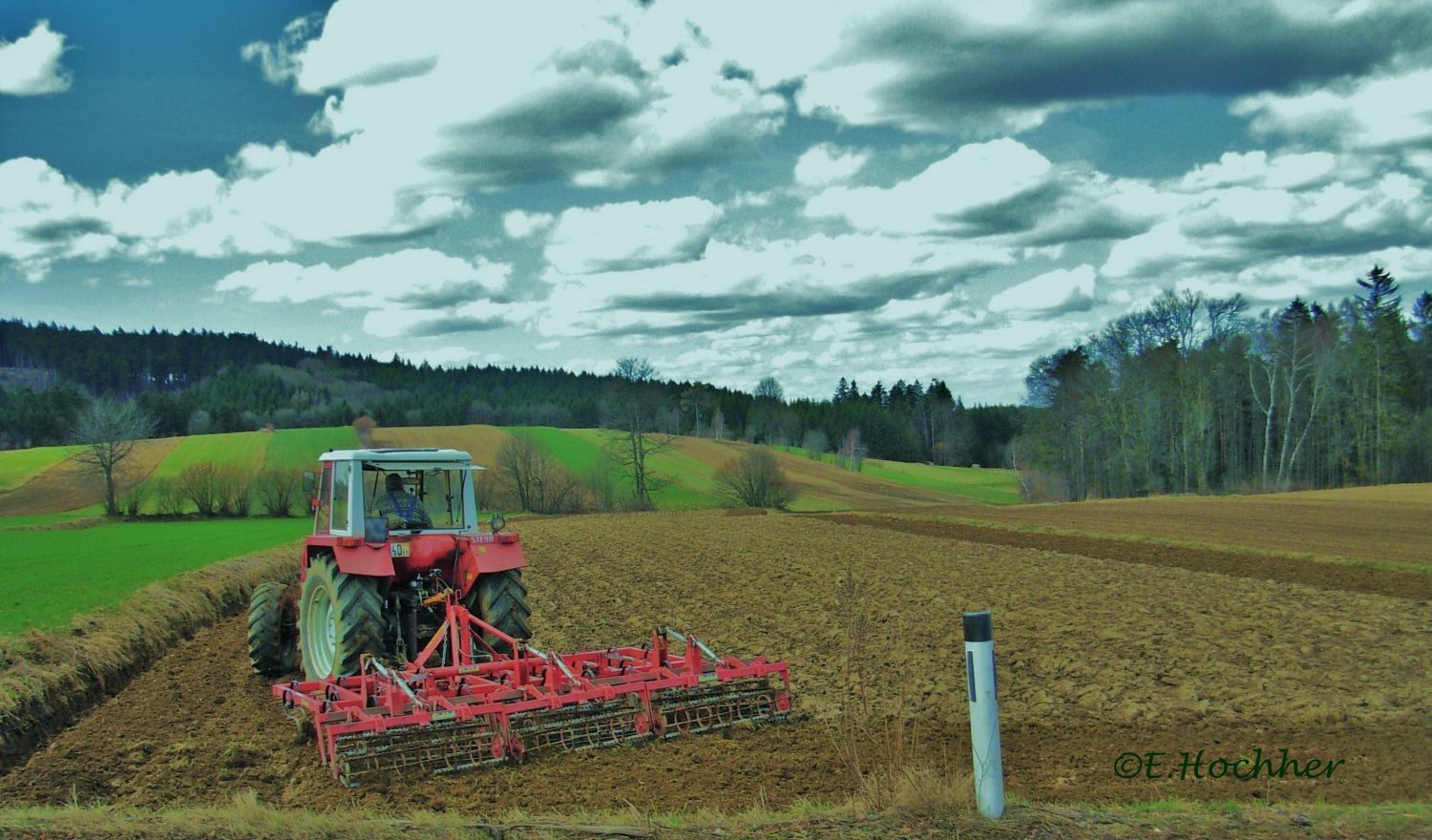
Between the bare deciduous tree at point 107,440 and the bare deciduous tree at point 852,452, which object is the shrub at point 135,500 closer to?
the bare deciduous tree at point 107,440

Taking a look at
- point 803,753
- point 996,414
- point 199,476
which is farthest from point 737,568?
point 996,414

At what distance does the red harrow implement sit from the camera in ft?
25.0

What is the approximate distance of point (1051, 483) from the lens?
71312mm

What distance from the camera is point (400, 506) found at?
1116 cm

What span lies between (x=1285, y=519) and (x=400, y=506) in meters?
32.3

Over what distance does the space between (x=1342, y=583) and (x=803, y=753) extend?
15200 mm

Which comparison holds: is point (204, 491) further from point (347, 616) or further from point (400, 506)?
point (347, 616)

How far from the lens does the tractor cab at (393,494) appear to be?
10.3m

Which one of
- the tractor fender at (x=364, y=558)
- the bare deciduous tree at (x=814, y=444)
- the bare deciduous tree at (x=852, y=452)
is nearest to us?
the tractor fender at (x=364, y=558)

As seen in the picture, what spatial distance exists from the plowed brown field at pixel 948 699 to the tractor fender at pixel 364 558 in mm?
1581

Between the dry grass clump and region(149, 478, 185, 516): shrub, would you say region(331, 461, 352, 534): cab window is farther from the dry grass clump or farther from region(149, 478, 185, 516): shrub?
region(149, 478, 185, 516): shrub

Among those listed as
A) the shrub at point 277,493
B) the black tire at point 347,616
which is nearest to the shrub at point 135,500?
the shrub at point 277,493

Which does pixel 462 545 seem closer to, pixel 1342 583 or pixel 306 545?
pixel 306 545

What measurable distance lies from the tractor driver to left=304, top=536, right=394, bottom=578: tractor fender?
1024 mm
